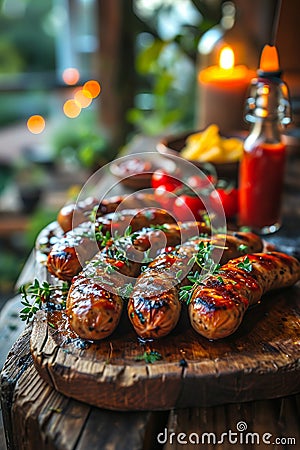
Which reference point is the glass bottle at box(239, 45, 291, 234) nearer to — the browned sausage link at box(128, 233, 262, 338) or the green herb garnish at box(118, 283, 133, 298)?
the browned sausage link at box(128, 233, 262, 338)

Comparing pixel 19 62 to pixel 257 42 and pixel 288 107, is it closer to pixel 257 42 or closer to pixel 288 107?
pixel 257 42

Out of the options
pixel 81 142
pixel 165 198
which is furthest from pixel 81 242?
pixel 81 142

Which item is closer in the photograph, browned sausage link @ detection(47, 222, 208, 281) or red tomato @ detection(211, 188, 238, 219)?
browned sausage link @ detection(47, 222, 208, 281)

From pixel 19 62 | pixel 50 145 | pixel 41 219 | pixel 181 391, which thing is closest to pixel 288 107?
pixel 181 391

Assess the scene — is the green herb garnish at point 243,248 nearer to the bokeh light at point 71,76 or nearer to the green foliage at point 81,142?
the green foliage at point 81,142

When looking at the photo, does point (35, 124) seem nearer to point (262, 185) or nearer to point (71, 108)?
point (71, 108)

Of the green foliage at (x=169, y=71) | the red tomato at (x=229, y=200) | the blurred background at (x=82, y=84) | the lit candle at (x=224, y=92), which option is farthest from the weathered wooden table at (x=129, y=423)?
the green foliage at (x=169, y=71)

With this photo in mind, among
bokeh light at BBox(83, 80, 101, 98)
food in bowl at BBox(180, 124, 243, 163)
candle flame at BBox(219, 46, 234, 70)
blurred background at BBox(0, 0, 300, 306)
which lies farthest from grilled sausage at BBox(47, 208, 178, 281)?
bokeh light at BBox(83, 80, 101, 98)
